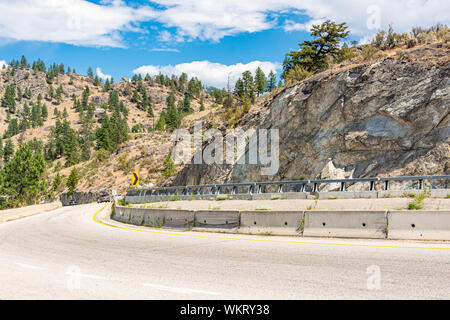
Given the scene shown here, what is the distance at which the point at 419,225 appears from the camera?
30.4ft

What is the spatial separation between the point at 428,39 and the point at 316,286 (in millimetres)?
27159

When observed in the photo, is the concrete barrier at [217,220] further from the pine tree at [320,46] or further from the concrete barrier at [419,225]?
the pine tree at [320,46]

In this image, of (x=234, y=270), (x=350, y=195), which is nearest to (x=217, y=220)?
(x=234, y=270)

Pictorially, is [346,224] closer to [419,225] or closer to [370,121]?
[419,225]

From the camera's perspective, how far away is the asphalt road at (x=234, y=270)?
527 centimetres

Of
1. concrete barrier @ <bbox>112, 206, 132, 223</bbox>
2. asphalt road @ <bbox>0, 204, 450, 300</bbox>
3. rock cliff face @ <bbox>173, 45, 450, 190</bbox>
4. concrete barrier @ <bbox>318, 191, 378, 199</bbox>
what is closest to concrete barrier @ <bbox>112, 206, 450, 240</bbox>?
asphalt road @ <bbox>0, 204, 450, 300</bbox>

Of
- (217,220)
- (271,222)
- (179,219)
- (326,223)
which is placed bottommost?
(179,219)

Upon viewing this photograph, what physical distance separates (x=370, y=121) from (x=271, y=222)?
16.9 m

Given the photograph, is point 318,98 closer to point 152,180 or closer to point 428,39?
point 428,39

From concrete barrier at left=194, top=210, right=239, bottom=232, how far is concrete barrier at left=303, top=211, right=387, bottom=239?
109 inches

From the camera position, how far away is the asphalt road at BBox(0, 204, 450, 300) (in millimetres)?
5273

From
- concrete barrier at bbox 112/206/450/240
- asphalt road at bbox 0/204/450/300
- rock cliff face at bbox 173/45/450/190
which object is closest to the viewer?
asphalt road at bbox 0/204/450/300

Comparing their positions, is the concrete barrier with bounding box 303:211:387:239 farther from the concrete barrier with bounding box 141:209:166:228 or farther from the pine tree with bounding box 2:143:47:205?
the pine tree with bounding box 2:143:47:205
